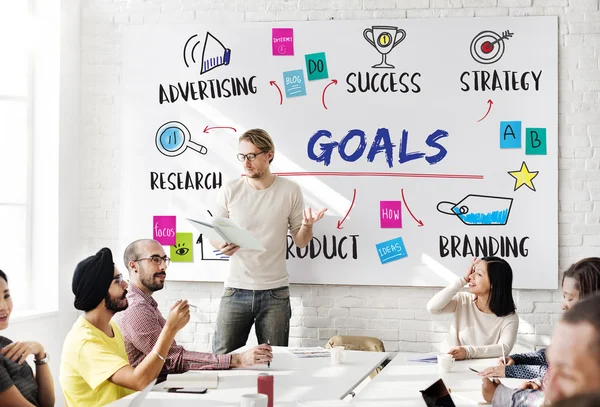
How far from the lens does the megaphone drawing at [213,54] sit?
523cm

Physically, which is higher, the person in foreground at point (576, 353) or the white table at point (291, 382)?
the person in foreground at point (576, 353)

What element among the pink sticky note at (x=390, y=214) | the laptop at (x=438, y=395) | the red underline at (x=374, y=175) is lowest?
the laptop at (x=438, y=395)

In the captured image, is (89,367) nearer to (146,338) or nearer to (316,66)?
(146,338)

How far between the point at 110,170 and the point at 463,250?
2570mm

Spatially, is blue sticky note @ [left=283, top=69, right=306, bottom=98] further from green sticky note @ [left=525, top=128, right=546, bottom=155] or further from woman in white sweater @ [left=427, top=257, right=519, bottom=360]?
woman in white sweater @ [left=427, top=257, right=519, bottom=360]

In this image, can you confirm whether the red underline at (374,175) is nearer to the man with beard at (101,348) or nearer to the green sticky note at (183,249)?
the green sticky note at (183,249)

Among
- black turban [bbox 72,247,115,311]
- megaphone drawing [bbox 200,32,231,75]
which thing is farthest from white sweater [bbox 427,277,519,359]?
megaphone drawing [bbox 200,32,231,75]

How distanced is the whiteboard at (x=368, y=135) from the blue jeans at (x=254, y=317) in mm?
457

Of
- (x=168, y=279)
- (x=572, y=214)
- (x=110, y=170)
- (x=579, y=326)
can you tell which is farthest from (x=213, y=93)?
(x=579, y=326)

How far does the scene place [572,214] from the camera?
4812mm

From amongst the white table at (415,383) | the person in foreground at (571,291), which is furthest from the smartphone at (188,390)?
the person in foreground at (571,291)

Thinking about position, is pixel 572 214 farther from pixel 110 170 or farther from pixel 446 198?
pixel 110 170

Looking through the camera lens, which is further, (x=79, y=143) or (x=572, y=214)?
(x=79, y=143)

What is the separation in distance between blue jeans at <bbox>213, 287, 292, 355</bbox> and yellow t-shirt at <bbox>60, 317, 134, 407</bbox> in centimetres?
178
